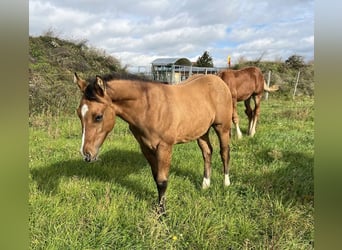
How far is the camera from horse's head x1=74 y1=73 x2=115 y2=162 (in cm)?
302

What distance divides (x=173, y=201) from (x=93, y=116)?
153cm

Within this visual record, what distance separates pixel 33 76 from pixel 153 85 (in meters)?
9.22

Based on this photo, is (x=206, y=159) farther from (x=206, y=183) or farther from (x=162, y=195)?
(x=162, y=195)

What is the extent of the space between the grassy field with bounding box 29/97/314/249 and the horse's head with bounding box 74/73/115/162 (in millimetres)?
736

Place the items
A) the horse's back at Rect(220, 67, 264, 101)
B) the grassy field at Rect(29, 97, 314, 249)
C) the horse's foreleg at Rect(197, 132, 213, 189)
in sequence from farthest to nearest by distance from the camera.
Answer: the horse's back at Rect(220, 67, 264, 101)
the horse's foreleg at Rect(197, 132, 213, 189)
the grassy field at Rect(29, 97, 314, 249)

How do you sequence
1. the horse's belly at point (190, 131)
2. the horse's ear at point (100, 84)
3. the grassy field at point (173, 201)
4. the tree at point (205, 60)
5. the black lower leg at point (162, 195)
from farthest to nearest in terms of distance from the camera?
the tree at point (205, 60)
the horse's belly at point (190, 131)
the black lower leg at point (162, 195)
the horse's ear at point (100, 84)
the grassy field at point (173, 201)

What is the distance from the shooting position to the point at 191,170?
4.93 meters

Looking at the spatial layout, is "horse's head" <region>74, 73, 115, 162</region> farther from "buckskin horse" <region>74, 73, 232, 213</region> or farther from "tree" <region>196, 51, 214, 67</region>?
"tree" <region>196, 51, 214, 67</region>

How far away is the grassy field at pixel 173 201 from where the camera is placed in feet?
9.31

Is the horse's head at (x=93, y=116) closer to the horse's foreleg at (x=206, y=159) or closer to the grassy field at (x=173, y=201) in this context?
the grassy field at (x=173, y=201)

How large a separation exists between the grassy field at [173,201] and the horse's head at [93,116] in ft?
2.41

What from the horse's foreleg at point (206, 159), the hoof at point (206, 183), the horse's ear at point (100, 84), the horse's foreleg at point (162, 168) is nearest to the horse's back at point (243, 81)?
the horse's foreleg at point (206, 159)

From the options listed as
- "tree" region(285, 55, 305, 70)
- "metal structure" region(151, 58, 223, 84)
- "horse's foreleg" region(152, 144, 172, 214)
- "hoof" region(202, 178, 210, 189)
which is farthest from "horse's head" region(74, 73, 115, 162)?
"tree" region(285, 55, 305, 70)
